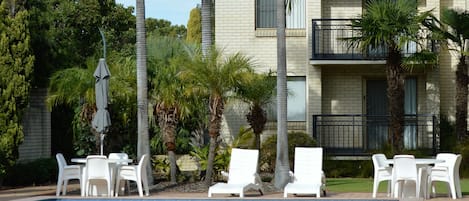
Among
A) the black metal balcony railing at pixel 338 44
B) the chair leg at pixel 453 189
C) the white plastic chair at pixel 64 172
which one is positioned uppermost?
the black metal balcony railing at pixel 338 44

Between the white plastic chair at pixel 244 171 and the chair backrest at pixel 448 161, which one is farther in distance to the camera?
the white plastic chair at pixel 244 171

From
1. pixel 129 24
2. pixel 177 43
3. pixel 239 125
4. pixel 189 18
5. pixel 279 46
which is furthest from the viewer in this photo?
pixel 189 18

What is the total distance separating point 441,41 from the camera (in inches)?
974

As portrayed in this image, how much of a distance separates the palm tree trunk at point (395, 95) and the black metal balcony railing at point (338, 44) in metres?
1.93

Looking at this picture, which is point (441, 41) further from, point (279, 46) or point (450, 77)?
point (279, 46)

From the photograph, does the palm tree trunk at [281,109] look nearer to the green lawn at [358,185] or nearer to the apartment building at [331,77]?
the green lawn at [358,185]

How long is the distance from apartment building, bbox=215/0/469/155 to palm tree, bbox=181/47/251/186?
660cm

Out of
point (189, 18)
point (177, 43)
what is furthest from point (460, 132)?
point (189, 18)

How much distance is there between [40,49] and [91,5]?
70.1ft

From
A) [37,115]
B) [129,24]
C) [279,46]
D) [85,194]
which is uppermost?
[129,24]

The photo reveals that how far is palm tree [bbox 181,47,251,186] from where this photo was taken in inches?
772

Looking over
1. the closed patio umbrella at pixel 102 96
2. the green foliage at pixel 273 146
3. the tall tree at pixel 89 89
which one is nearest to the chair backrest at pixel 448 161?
the green foliage at pixel 273 146

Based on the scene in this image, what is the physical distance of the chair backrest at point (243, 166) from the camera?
18297 mm

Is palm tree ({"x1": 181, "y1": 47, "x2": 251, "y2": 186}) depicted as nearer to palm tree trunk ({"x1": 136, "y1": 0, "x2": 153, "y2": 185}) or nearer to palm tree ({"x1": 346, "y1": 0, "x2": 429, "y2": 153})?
palm tree trunk ({"x1": 136, "y1": 0, "x2": 153, "y2": 185})
